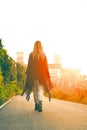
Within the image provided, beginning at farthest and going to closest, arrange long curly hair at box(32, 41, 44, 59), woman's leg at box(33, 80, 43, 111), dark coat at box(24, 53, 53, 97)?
1. dark coat at box(24, 53, 53, 97)
2. long curly hair at box(32, 41, 44, 59)
3. woman's leg at box(33, 80, 43, 111)

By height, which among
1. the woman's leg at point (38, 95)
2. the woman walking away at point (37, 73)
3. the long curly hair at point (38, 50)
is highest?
the long curly hair at point (38, 50)

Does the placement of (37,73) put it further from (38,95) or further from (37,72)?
(38,95)

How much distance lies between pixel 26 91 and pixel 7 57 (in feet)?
68.5

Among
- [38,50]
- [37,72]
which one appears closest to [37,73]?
[37,72]

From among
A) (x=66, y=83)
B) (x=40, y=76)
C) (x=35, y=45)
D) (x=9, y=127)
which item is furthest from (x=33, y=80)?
(x=66, y=83)

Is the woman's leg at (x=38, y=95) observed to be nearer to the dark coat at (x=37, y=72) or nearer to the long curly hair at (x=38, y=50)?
the dark coat at (x=37, y=72)

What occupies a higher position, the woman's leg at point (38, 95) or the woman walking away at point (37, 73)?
the woman walking away at point (37, 73)

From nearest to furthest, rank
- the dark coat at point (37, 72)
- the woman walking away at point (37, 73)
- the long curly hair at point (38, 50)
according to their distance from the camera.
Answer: the long curly hair at point (38, 50) < the woman walking away at point (37, 73) < the dark coat at point (37, 72)

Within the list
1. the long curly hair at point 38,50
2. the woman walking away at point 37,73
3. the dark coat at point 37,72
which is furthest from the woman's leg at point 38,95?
the long curly hair at point 38,50

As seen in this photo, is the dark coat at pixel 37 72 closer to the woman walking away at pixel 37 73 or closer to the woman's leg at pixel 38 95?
the woman walking away at pixel 37 73

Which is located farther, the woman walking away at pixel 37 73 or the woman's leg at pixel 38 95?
the woman walking away at pixel 37 73

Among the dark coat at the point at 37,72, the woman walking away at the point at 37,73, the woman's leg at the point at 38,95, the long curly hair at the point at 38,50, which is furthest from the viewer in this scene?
the dark coat at the point at 37,72

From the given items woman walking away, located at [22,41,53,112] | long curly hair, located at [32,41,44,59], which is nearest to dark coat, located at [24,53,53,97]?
woman walking away, located at [22,41,53,112]

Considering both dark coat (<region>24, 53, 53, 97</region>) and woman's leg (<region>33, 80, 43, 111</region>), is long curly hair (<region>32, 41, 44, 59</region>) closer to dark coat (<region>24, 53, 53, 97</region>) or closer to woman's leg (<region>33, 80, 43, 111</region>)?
dark coat (<region>24, 53, 53, 97</region>)
